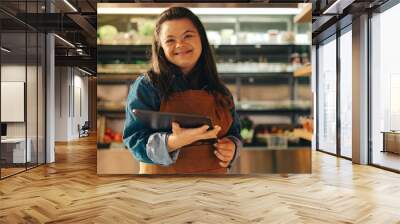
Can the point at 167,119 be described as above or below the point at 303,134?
above

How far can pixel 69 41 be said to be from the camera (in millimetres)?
10445

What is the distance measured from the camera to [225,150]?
4.37 metres

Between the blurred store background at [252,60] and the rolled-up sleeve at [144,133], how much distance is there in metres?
0.31

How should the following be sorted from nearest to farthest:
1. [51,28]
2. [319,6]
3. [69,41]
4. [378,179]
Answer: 1. [378,179]
2. [319,6]
3. [51,28]
4. [69,41]

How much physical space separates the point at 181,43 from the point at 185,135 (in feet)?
3.04

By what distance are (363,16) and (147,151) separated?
5270 mm

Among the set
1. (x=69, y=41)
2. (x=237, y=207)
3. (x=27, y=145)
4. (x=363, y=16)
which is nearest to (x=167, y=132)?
(x=237, y=207)

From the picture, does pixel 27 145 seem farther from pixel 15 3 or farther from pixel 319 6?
pixel 319 6

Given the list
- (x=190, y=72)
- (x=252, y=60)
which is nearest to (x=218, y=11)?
(x=252, y=60)

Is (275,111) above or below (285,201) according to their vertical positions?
above

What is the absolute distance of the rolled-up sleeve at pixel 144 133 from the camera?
418 centimetres

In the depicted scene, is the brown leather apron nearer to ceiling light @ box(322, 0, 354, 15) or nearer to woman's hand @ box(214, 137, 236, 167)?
woman's hand @ box(214, 137, 236, 167)

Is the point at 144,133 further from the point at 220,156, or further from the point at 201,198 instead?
the point at 201,198

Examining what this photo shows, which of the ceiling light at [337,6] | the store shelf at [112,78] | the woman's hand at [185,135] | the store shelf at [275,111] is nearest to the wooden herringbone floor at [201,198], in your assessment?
the woman's hand at [185,135]
